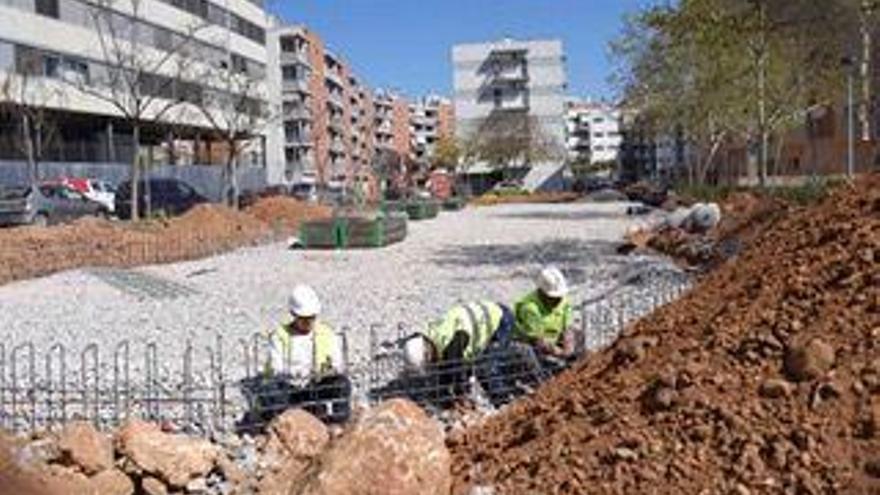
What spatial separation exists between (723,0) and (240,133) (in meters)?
38.3

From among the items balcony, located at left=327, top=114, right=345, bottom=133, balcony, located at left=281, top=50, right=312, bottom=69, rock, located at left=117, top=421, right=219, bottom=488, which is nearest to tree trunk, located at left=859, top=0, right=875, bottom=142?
rock, located at left=117, top=421, right=219, bottom=488

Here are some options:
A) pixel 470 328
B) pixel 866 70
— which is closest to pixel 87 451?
pixel 470 328

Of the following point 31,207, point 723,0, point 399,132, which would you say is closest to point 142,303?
point 723,0

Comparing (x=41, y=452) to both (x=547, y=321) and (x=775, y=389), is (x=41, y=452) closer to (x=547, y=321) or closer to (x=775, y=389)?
(x=547, y=321)

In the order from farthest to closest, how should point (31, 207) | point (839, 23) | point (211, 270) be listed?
point (31, 207), point (839, 23), point (211, 270)

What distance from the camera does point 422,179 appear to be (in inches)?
4535

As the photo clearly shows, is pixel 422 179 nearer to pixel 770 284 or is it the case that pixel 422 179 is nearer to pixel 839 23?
pixel 839 23

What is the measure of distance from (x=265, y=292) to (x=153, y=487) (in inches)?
442

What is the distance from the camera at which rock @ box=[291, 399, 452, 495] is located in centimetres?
501

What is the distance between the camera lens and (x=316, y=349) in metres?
7.99

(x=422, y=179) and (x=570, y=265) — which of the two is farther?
(x=422, y=179)

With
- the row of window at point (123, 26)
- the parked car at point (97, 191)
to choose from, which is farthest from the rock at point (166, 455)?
the row of window at point (123, 26)

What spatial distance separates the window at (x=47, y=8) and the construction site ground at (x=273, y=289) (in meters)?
27.3

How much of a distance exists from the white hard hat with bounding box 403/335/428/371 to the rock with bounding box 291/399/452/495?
2.88 metres
